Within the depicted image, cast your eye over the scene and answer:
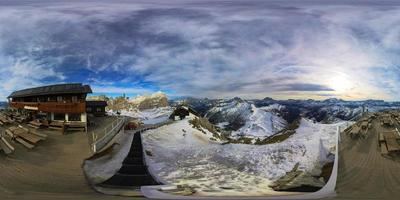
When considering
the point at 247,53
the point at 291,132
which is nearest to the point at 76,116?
the point at 247,53

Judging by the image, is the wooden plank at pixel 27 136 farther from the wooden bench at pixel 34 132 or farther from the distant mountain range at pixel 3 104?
the distant mountain range at pixel 3 104

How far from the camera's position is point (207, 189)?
535 centimetres

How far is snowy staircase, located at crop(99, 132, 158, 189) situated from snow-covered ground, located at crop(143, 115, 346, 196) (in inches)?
3.3

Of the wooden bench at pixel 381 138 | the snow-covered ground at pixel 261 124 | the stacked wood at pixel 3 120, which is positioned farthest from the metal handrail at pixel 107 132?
the wooden bench at pixel 381 138

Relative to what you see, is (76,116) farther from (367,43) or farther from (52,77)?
(367,43)

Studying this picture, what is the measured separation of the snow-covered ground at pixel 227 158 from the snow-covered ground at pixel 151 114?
0.32ft

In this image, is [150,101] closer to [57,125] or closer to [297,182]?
[57,125]

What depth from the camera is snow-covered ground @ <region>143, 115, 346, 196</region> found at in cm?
535

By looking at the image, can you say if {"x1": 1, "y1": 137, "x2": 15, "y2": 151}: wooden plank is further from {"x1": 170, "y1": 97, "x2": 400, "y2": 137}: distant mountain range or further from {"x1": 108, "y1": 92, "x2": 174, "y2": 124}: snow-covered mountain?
{"x1": 170, "y1": 97, "x2": 400, "y2": 137}: distant mountain range

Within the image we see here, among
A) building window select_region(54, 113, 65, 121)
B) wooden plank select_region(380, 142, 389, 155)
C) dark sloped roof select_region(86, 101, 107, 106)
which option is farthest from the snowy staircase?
wooden plank select_region(380, 142, 389, 155)

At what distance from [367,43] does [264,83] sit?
41.1 inches

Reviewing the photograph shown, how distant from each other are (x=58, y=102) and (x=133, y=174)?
933 mm

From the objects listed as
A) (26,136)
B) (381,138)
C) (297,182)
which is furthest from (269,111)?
(26,136)

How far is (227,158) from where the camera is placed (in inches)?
215
